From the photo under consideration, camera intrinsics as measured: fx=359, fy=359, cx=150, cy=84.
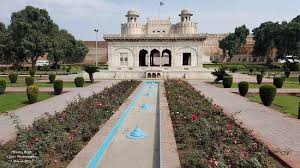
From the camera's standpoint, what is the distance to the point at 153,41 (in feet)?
136

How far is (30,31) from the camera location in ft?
142

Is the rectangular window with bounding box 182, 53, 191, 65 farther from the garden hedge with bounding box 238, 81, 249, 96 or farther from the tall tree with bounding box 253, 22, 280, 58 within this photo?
the garden hedge with bounding box 238, 81, 249, 96

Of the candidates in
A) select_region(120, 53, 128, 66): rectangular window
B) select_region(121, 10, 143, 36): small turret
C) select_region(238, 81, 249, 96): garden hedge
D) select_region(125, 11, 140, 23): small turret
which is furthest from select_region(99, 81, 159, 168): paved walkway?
select_region(125, 11, 140, 23): small turret

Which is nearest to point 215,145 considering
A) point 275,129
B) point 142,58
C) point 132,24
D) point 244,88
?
point 275,129

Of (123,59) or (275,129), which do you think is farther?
(123,59)

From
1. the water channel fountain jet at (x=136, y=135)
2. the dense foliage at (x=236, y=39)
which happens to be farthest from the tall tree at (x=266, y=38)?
the water channel fountain jet at (x=136, y=135)

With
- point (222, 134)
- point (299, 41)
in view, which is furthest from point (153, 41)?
point (222, 134)

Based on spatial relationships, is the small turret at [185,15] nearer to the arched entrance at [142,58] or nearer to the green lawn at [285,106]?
the arched entrance at [142,58]

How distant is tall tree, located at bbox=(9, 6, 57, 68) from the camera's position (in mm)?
42875

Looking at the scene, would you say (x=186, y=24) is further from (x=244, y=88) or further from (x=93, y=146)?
(x=93, y=146)

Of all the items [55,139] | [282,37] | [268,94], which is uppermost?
[282,37]

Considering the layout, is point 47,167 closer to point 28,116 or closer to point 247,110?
point 28,116

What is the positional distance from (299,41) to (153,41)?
73.7 feet

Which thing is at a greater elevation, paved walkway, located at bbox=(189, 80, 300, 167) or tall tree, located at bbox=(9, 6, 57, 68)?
tall tree, located at bbox=(9, 6, 57, 68)
